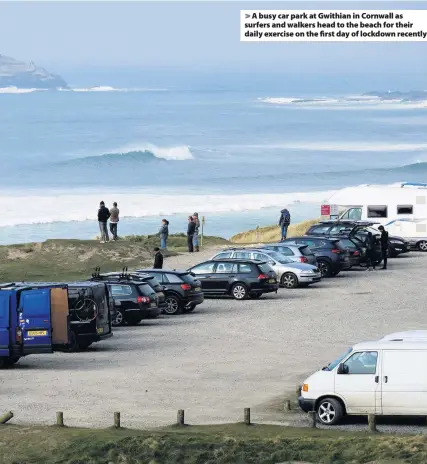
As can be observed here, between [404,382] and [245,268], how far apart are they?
18.9m

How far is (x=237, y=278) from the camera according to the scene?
40.9m

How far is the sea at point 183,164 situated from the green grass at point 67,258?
25.8m

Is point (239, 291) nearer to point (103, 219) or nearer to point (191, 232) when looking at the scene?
point (191, 232)

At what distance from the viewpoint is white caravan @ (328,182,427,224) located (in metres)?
54.8

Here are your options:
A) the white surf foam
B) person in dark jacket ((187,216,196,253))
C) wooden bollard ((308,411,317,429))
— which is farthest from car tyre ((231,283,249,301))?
the white surf foam

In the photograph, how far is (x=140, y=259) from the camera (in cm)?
4931

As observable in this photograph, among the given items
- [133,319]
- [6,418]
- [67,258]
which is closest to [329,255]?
[67,258]

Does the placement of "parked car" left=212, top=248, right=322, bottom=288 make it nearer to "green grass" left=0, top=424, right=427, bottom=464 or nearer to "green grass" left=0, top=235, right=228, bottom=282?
"green grass" left=0, top=235, right=228, bottom=282

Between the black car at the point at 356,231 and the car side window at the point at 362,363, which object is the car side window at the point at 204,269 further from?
the car side window at the point at 362,363

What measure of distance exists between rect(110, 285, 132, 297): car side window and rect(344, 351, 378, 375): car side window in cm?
1327

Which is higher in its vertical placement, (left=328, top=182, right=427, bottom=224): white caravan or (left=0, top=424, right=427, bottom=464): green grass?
(left=328, top=182, right=427, bottom=224): white caravan

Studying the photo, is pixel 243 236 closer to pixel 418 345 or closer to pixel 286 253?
pixel 286 253

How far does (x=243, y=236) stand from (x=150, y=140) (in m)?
90.1

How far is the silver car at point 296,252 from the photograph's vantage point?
45281mm
